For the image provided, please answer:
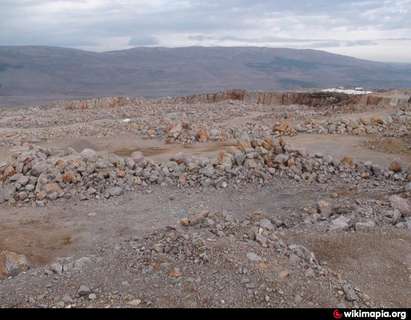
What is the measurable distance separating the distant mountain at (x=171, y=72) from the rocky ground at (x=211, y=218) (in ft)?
236

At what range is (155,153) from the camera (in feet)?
44.0

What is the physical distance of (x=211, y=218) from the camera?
7.07m

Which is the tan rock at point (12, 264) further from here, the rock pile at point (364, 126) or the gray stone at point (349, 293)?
the rock pile at point (364, 126)

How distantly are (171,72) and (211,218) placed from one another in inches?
4939

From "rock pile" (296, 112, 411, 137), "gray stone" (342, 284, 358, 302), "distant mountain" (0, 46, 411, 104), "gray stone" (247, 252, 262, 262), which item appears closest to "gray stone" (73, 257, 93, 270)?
"gray stone" (247, 252, 262, 262)

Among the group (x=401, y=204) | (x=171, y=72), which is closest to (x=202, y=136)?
(x=401, y=204)

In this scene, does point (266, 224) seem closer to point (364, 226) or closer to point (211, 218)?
point (211, 218)

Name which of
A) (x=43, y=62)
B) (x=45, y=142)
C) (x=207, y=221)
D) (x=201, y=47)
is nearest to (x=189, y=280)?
(x=207, y=221)

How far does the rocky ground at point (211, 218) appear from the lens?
17.1ft

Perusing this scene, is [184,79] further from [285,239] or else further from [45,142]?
[285,239]

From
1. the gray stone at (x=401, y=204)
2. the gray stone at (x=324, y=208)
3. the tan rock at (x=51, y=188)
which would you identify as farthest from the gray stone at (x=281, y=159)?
the tan rock at (x=51, y=188)

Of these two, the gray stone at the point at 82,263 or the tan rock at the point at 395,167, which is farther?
the tan rock at the point at 395,167

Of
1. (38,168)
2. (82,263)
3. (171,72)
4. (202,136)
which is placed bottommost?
(171,72)

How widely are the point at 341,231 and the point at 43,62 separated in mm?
134899
